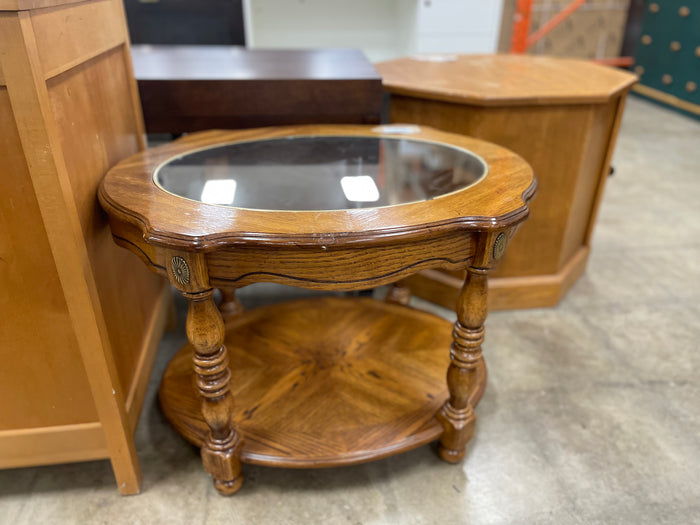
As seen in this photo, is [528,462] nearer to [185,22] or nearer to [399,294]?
[399,294]

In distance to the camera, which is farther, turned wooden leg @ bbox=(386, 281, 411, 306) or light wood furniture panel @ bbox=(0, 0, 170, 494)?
turned wooden leg @ bbox=(386, 281, 411, 306)

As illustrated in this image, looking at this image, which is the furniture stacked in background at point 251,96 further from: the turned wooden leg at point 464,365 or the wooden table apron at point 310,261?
the turned wooden leg at point 464,365

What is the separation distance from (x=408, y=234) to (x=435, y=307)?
1.12 m

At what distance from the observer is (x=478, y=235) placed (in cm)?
105

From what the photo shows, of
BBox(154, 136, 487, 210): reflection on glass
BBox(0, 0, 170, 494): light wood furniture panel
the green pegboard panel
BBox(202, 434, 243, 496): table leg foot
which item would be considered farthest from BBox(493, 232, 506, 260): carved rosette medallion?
the green pegboard panel

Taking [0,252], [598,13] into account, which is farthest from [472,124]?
[598,13]

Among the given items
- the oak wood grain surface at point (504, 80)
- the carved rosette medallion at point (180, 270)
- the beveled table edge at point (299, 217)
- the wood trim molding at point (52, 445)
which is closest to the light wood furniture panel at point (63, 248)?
the wood trim molding at point (52, 445)

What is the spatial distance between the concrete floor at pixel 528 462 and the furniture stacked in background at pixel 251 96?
0.74 m

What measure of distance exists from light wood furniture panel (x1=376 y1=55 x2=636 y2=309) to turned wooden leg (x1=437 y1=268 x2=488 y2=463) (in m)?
0.74

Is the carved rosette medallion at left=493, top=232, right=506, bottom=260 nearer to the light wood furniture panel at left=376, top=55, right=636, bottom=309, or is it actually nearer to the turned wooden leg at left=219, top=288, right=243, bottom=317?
the light wood furniture panel at left=376, top=55, right=636, bottom=309

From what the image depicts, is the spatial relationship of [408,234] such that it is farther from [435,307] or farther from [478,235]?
[435,307]

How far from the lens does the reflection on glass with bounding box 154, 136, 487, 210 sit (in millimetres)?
1170

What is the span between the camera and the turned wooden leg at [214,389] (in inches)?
→ 41.8

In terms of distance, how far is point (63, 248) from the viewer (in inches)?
40.4
